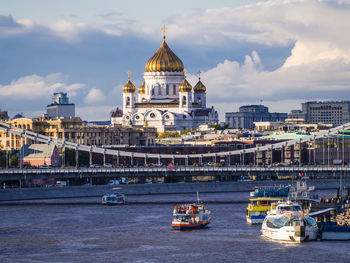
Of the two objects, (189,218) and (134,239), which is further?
(189,218)

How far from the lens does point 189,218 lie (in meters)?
84.8

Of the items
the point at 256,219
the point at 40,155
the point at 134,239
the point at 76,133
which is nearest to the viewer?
the point at 134,239

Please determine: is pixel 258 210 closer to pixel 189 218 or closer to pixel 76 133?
pixel 189 218

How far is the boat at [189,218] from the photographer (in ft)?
278

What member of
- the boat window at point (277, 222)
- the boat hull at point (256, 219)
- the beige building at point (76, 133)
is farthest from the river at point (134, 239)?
the beige building at point (76, 133)

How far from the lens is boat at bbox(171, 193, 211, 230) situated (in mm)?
84625

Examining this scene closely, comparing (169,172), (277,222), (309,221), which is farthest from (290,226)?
(169,172)

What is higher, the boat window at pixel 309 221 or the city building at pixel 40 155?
the city building at pixel 40 155

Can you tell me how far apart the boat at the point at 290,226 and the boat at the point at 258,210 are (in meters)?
8.01

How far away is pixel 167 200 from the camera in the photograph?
367ft

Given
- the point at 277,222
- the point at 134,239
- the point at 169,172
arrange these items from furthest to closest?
the point at 169,172
the point at 134,239
the point at 277,222

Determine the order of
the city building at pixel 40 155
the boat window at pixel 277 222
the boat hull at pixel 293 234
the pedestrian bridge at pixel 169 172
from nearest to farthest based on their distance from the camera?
the boat hull at pixel 293 234
the boat window at pixel 277 222
the pedestrian bridge at pixel 169 172
the city building at pixel 40 155

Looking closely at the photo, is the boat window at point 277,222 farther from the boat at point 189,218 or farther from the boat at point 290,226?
the boat at point 189,218

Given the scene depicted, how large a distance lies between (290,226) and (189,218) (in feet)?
31.3
